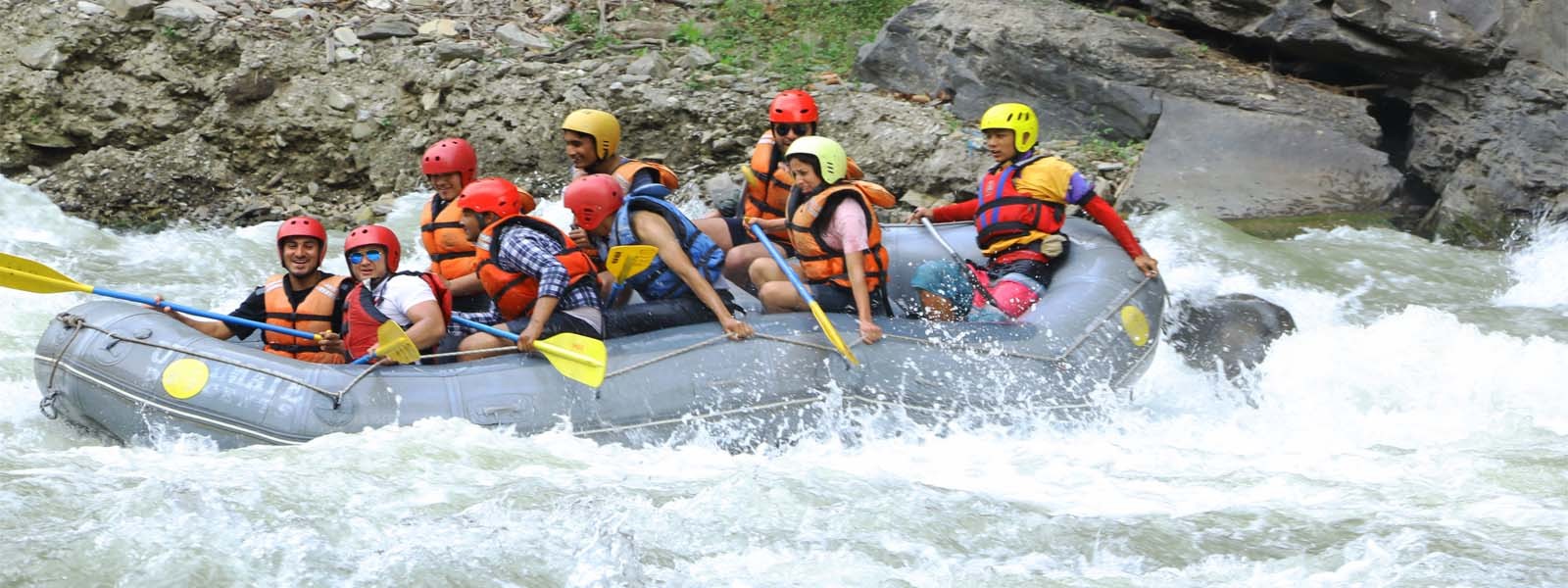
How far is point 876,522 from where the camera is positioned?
473 centimetres

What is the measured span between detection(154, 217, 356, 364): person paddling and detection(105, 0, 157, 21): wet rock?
5.73 metres

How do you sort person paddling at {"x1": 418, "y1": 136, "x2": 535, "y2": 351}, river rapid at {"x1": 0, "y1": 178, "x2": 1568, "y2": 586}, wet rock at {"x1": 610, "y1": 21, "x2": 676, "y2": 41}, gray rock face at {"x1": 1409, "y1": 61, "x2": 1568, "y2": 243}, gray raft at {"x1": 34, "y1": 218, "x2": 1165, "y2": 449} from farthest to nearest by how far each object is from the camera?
wet rock at {"x1": 610, "y1": 21, "x2": 676, "y2": 41}
gray rock face at {"x1": 1409, "y1": 61, "x2": 1568, "y2": 243}
person paddling at {"x1": 418, "y1": 136, "x2": 535, "y2": 351}
gray raft at {"x1": 34, "y1": 218, "x2": 1165, "y2": 449}
river rapid at {"x1": 0, "y1": 178, "x2": 1568, "y2": 586}

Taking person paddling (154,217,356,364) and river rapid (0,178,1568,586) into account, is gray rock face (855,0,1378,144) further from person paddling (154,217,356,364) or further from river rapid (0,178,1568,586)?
person paddling (154,217,356,364)

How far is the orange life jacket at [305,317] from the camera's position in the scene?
18.9 feet

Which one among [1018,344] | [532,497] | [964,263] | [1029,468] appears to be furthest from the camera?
[964,263]

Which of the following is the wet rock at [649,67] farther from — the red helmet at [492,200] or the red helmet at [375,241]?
the red helmet at [375,241]

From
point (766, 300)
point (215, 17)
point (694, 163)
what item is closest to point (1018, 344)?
point (766, 300)

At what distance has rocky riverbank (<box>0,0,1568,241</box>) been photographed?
9320 mm

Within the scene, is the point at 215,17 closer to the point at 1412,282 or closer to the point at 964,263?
the point at 964,263

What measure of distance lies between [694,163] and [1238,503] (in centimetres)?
574

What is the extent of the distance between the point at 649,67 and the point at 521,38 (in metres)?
1.12

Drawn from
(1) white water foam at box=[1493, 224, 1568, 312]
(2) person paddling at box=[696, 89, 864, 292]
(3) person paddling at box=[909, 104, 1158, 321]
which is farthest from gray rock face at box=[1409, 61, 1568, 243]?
(2) person paddling at box=[696, 89, 864, 292]

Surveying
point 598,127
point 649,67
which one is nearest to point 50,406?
point 598,127

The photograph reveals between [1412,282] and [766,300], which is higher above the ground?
[766,300]
